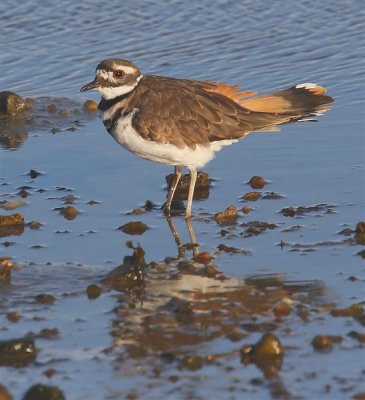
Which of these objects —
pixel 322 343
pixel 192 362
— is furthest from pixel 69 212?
pixel 322 343

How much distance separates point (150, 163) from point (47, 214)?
4.97ft

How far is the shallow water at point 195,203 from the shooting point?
6.68m

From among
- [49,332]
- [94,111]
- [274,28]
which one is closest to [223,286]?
[49,332]

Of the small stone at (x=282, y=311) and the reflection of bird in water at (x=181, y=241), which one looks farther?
the reflection of bird in water at (x=181, y=241)

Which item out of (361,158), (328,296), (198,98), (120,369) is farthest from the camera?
(361,158)

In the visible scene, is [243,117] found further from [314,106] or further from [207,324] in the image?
[207,324]

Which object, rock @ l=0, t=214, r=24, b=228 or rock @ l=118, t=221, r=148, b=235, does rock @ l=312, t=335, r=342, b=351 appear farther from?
rock @ l=0, t=214, r=24, b=228

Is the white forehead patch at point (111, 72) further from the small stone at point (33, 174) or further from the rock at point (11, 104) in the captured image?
the rock at point (11, 104)

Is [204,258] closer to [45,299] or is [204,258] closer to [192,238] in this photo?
[192,238]

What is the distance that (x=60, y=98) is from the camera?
492 inches

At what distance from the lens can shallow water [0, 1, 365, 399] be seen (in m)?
6.68

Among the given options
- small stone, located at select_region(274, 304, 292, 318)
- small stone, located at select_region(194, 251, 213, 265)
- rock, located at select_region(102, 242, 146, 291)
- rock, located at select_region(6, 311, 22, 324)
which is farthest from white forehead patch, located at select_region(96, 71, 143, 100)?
small stone, located at select_region(274, 304, 292, 318)

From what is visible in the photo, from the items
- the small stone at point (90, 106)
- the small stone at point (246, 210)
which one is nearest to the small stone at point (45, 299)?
the small stone at point (246, 210)

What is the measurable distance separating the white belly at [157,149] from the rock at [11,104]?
2748mm
